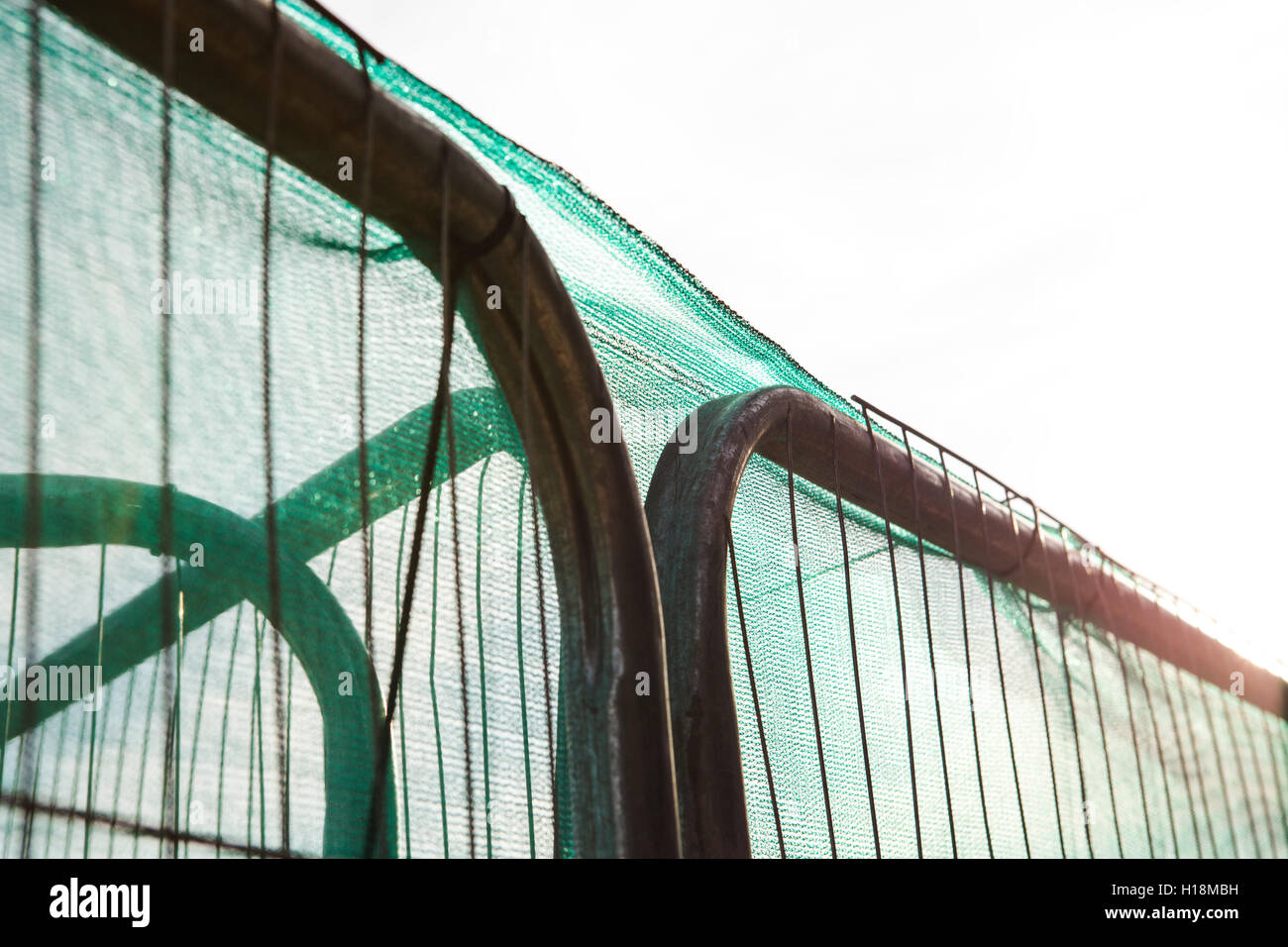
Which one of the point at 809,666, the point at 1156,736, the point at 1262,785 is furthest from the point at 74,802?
the point at 1262,785

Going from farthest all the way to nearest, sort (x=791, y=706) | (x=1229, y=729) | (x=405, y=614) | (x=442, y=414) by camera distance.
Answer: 1. (x=1229, y=729)
2. (x=791, y=706)
3. (x=442, y=414)
4. (x=405, y=614)

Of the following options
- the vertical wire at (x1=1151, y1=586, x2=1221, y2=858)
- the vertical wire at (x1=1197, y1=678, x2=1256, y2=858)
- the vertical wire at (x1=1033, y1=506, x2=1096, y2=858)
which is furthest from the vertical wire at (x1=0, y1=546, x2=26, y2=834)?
the vertical wire at (x1=1197, y1=678, x2=1256, y2=858)

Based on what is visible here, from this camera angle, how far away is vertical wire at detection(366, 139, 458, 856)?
4.74ft

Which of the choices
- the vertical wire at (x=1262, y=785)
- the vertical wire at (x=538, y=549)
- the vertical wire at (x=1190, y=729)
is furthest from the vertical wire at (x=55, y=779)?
the vertical wire at (x=1262, y=785)

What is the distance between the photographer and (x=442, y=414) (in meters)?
1.70

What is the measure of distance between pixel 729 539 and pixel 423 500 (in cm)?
70

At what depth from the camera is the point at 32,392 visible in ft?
4.03

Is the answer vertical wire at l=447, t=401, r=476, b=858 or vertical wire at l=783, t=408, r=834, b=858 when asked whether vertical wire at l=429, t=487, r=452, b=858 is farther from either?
vertical wire at l=783, t=408, r=834, b=858

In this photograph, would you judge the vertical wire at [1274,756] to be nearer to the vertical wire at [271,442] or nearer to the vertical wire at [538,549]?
the vertical wire at [538,549]

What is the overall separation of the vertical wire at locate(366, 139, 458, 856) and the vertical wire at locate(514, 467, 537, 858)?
18 centimetres

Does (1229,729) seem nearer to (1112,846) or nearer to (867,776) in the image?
(1112,846)

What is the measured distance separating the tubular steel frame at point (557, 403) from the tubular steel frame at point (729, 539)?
0.26 metres
